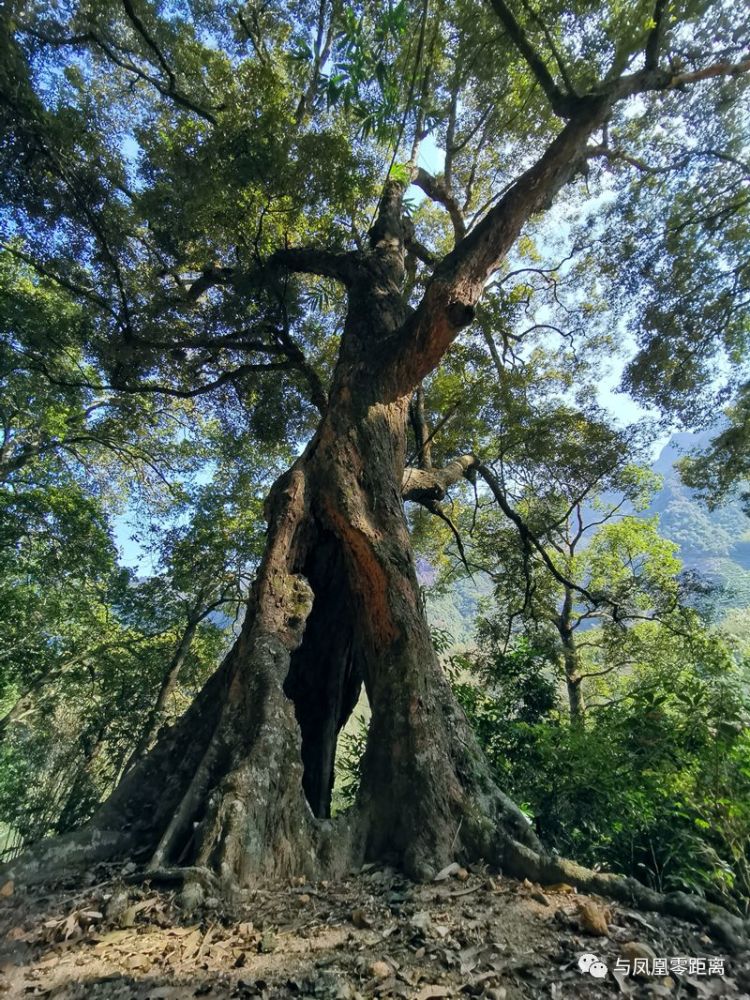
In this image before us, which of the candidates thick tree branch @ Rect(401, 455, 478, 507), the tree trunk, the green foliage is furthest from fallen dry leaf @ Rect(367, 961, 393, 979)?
the tree trunk

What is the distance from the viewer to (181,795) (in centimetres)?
322

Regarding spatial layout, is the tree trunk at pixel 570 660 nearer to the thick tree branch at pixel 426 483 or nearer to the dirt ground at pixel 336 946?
the thick tree branch at pixel 426 483

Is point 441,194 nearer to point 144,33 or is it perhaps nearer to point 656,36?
point 656,36

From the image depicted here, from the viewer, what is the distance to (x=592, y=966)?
1.91 m

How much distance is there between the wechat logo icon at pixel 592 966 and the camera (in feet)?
6.12

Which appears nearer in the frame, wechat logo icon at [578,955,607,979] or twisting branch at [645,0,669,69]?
wechat logo icon at [578,955,607,979]

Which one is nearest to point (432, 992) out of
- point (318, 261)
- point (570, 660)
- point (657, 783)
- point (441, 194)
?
point (657, 783)

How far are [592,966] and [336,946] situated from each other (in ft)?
3.13

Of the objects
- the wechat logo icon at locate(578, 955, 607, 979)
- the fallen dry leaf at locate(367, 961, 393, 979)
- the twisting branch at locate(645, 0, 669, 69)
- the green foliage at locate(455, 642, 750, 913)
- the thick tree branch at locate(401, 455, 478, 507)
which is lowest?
the fallen dry leaf at locate(367, 961, 393, 979)

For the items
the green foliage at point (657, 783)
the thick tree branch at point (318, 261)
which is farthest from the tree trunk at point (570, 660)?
the thick tree branch at point (318, 261)

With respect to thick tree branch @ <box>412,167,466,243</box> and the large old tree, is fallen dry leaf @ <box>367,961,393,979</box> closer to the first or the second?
the large old tree

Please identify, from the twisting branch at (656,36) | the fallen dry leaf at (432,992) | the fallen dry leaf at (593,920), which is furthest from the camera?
the twisting branch at (656,36)

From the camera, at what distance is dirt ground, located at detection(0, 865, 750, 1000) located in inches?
68.1

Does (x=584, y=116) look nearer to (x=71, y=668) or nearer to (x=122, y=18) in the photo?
(x=122, y=18)
